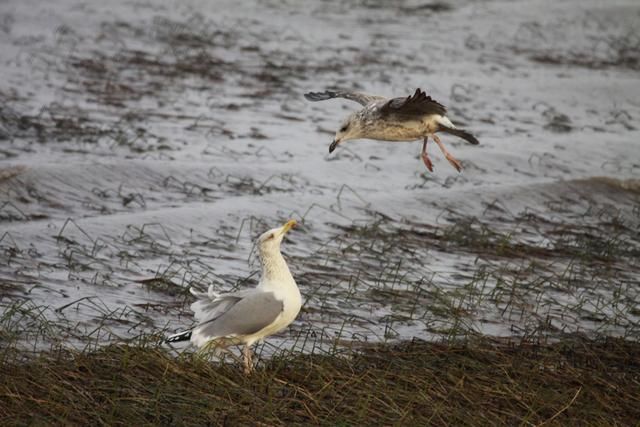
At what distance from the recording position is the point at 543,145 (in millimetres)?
13742

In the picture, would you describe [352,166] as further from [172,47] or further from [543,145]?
[172,47]

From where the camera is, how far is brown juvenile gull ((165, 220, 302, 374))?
20.7ft

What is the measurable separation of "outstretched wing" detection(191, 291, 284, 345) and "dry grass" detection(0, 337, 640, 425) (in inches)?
7.0

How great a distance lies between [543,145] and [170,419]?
Answer: 8966mm

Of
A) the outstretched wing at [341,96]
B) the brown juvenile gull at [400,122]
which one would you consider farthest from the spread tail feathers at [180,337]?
the outstretched wing at [341,96]

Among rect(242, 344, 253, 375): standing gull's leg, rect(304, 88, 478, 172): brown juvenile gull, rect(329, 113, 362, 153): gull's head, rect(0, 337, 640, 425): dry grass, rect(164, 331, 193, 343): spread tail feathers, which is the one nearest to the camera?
rect(0, 337, 640, 425): dry grass

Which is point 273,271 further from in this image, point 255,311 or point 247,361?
point 247,361

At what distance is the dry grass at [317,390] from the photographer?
5.64 meters

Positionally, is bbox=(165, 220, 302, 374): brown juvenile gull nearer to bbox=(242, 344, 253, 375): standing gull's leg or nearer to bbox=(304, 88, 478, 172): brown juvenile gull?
bbox=(242, 344, 253, 375): standing gull's leg

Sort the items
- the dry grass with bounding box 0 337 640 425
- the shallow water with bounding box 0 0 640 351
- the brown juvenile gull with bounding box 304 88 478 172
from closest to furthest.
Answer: the dry grass with bounding box 0 337 640 425 < the brown juvenile gull with bounding box 304 88 478 172 < the shallow water with bounding box 0 0 640 351

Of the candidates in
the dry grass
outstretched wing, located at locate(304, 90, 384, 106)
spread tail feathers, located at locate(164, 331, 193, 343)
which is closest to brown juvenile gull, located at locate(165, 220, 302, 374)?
spread tail feathers, located at locate(164, 331, 193, 343)

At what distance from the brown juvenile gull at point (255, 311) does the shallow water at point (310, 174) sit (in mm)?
672

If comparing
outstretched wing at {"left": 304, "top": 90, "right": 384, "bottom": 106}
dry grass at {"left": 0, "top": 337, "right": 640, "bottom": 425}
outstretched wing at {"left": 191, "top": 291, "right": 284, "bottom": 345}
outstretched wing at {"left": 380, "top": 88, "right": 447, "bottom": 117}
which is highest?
outstretched wing at {"left": 380, "top": 88, "right": 447, "bottom": 117}

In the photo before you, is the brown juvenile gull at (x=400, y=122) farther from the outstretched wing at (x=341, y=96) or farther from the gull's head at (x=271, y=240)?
the gull's head at (x=271, y=240)
